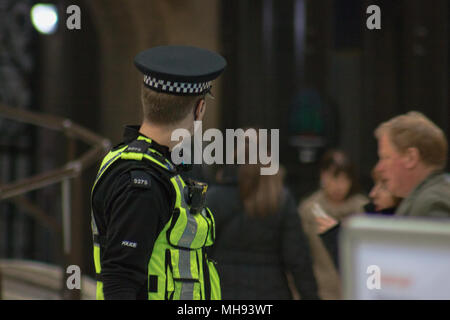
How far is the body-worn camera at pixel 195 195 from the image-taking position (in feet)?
5.59

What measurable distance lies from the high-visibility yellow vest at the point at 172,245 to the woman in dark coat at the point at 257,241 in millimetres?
1417

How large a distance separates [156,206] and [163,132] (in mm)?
226

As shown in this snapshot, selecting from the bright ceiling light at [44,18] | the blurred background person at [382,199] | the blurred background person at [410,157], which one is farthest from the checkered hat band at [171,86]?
the bright ceiling light at [44,18]

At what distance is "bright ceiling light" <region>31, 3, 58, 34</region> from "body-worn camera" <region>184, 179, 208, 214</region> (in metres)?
6.22


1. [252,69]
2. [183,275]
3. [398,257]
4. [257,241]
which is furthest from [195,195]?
[252,69]

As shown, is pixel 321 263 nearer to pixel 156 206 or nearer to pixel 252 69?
pixel 156 206

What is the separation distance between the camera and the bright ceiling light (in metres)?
7.43

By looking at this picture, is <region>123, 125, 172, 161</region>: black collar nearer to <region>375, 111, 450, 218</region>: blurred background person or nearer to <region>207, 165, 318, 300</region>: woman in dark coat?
<region>375, 111, 450, 218</region>: blurred background person

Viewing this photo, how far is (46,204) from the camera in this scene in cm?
774

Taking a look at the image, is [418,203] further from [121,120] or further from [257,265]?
[121,120]

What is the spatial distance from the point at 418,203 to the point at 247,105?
17.1ft

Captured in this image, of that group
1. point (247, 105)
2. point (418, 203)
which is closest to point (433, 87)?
point (247, 105)

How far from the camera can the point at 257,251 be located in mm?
3154

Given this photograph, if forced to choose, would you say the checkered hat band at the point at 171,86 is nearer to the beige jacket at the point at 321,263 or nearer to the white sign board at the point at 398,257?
the white sign board at the point at 398,257
